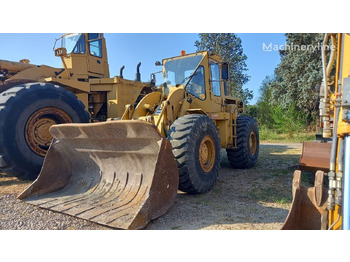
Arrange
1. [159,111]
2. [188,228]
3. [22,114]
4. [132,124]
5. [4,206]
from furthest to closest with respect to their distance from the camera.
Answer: [159,111]
[22,114]
[4,206]
[132,124]
[188,228]

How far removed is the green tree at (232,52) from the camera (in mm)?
17344

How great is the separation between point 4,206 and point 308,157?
4.77 m

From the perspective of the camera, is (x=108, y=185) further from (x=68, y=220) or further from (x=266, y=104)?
(x=266, y=104)

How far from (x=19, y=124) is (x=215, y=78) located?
404 cm

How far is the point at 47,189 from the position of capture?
397 centimetres

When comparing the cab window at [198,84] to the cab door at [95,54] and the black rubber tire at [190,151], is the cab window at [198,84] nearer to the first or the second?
the black rubber tire at [190,151]

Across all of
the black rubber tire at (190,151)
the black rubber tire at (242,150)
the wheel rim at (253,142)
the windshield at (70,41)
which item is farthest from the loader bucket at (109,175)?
the wheel rim at (253,142)

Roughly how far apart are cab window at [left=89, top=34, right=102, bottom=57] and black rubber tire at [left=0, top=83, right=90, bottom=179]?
2.50 meters

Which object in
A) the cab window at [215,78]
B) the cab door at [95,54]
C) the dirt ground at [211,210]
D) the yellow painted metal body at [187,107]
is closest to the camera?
the dirt ground at [211,210]

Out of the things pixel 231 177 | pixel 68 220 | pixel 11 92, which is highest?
pixel 11 92

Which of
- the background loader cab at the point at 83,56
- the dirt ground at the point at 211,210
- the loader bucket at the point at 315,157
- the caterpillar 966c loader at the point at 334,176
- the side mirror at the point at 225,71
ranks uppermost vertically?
the background loader cab at the point at 83,56

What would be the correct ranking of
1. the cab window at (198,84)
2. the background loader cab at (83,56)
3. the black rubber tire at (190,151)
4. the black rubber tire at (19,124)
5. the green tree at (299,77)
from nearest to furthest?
the black rubber tire at (190,151) < the black rubber tire at (19,124) < the cab window at (198,84) < the background loader cab at (83,56) < the green tree at (299,77)

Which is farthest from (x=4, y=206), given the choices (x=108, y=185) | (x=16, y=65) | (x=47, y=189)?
(x=16, y=65)

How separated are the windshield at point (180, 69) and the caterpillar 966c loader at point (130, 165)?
1.04 feet
